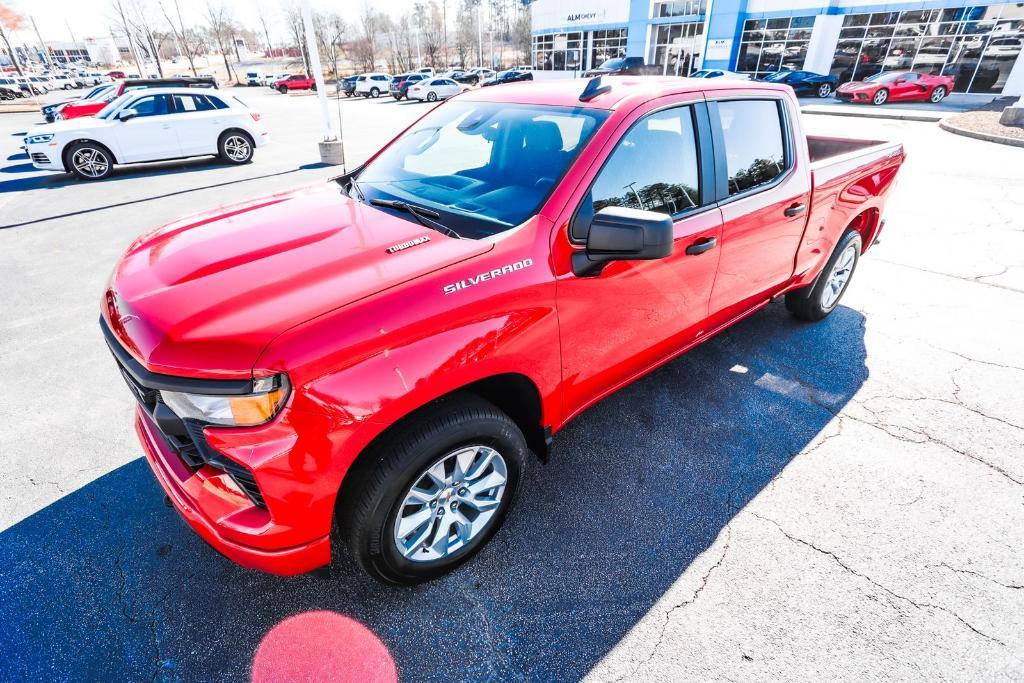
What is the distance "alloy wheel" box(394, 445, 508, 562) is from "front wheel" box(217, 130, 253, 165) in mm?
11884

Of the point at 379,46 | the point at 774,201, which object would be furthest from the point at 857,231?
the point at 379,46

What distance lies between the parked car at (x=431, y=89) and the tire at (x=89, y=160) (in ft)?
74.0

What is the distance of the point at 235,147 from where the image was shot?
37.6ft

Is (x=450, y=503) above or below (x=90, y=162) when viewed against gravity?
above

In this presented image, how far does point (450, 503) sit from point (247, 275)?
1.22m

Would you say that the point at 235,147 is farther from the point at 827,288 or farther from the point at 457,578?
the point at 457,578

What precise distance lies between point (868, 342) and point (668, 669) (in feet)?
11.3

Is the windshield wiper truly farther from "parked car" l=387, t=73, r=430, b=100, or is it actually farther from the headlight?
"parked car" l=387, t=73, r=430, b=100

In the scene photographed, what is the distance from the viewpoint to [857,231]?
4371mm

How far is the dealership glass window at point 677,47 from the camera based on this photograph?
3322 centimetres

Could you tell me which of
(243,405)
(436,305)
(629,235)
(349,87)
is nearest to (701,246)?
(629,235)

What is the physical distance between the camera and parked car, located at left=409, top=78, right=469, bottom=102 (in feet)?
97.9

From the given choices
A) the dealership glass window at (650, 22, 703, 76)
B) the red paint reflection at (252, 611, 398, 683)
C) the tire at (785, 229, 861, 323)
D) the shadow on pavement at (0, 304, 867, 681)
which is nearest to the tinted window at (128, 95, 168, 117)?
the shadow on pavement at (0, 304, 867, 681)

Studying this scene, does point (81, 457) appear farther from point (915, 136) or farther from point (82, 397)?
point (915, 136)
